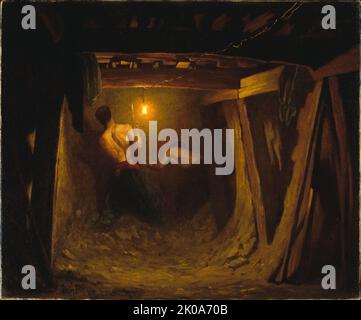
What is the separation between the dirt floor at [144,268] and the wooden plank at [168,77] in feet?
2.99

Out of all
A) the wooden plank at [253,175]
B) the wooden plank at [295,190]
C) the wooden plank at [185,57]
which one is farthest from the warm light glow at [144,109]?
the wooden plank at [295,190]

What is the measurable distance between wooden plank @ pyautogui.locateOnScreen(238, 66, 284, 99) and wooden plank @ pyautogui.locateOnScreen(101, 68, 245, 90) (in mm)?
53

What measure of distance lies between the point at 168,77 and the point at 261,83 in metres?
0.61

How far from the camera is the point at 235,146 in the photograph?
3.83 meters

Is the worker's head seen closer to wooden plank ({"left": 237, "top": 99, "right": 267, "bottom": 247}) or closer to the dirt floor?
the dirt floor

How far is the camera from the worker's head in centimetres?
380

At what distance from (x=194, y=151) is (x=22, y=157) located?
1.13 meters

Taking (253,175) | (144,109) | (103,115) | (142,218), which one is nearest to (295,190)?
(253,175)

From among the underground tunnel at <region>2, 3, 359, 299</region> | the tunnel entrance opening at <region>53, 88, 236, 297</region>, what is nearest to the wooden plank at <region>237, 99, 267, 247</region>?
the underground tunnel at <region>2, 3, 359, 299</region>

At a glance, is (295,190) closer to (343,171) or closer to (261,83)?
(343,171)

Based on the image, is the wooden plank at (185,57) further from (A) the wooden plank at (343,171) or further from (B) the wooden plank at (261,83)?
(A) the wooden plank at (343,171)

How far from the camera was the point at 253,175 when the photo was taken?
12.6 ft

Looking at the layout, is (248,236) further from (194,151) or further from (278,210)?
(194,151)

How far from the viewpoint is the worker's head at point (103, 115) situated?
12.5ft
